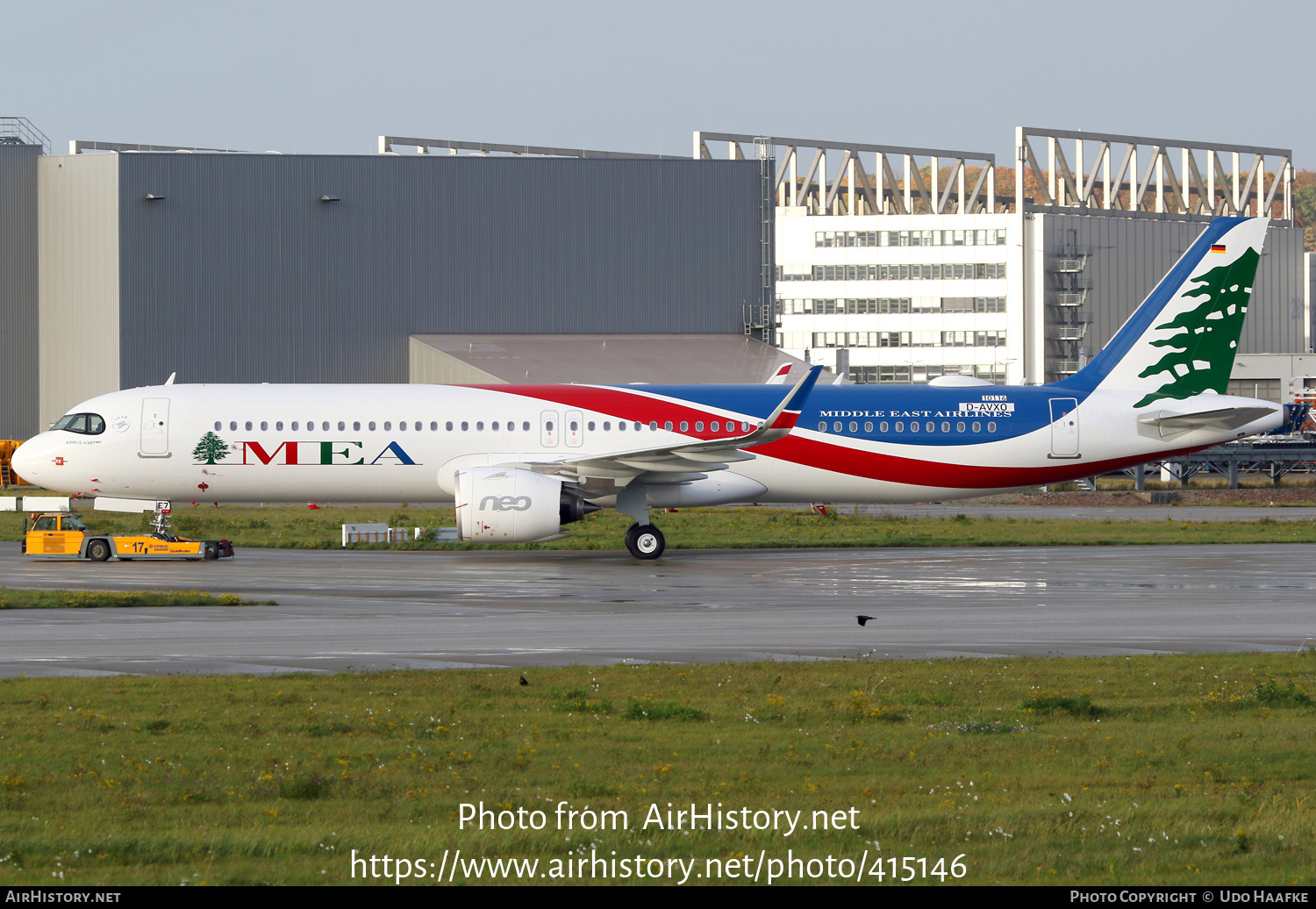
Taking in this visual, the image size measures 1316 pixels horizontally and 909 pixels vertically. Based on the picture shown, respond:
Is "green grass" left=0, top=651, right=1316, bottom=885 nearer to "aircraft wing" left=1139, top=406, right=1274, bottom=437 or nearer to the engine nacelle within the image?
the engine nacelle

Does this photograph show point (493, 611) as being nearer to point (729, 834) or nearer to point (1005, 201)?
point (729, 834)

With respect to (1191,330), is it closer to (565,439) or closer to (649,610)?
(565,439)

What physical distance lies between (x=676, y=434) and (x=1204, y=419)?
1354cm

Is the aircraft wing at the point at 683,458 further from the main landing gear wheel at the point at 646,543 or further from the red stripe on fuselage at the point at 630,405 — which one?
the red stripe on fuselage at the point at 630,405

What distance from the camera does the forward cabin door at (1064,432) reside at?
1384 inches

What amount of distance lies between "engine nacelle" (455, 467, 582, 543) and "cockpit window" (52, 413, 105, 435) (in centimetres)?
970

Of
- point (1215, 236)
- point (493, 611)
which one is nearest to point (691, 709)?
point (493, 611)

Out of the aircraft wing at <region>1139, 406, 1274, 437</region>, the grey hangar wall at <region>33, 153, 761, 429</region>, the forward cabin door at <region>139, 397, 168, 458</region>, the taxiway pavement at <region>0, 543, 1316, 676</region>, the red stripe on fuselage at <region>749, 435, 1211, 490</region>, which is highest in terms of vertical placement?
the grey hangar wall at <region>33, 153, 761, 429</region>

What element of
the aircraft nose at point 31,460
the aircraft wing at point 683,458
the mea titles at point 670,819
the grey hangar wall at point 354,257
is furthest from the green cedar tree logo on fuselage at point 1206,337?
the grey hangar wall at point 354,257

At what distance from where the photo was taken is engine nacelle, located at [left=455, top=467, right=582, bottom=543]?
98.8 ft

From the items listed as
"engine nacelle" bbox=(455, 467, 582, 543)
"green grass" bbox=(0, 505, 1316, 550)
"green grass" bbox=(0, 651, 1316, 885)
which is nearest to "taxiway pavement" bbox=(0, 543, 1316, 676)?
"engine nacelle" bbox=(455, 467, 582, 543)

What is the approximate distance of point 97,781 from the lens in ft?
32.9

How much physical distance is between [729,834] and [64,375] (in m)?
60.9

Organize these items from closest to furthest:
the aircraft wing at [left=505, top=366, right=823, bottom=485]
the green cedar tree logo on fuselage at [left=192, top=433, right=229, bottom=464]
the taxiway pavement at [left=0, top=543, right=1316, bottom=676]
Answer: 1. the taxiway pavement at [left=0, top=543, right=1316, bottom=676]
2. the aircraft wing at [left=505, top=366, right=823, bottom=485]
3. the green cedar tree logo on fuselage at [left=192, top=433, right=229, bottom=464]
